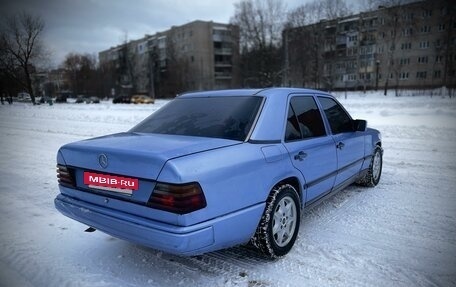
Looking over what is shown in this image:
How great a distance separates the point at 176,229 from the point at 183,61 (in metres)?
63.3

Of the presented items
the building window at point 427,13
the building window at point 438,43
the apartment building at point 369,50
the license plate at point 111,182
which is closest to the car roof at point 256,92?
the license plate at point 111,182

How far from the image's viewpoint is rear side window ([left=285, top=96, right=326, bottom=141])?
3379mm

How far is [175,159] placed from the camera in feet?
7.87

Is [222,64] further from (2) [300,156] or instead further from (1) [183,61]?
(2) [300,156]

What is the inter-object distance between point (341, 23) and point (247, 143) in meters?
56.1

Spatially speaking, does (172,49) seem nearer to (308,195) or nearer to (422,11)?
(422,11)

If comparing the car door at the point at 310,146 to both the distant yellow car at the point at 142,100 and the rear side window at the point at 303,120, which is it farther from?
the distant yellow car at the point at 142,100

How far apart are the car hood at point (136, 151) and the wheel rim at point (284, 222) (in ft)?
2.70

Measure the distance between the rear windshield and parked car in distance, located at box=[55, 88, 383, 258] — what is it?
12 mm

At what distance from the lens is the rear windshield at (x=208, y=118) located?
3.06 m

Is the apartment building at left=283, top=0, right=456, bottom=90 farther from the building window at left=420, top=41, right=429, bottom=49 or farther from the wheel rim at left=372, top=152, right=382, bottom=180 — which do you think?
the wheel rim at left=372, top=152, right=382, bottom=180

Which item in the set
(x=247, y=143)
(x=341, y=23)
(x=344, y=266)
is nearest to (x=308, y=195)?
(x=344, y=266)

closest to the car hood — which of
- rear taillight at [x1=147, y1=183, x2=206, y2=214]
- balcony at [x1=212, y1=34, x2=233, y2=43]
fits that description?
rear taillight at [x1=147, y1=183, x2=206, y2=214]

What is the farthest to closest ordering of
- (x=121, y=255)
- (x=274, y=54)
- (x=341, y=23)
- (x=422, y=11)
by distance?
(x=341, y=23), (x=274, y=54), (x=422, y=11), (x=121, y=255)
